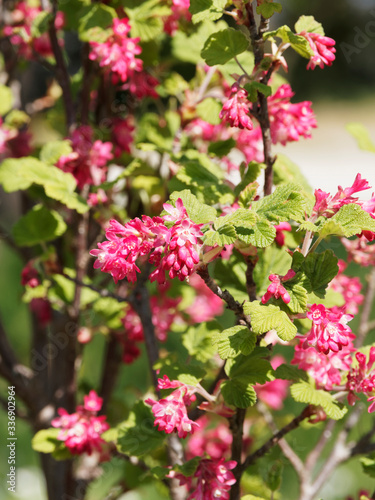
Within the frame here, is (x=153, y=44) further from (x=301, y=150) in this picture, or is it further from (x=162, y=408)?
(x=301, y=150)

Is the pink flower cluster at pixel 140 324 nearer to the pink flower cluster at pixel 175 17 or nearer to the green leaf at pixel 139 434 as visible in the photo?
the green leaf at pixel 139 434

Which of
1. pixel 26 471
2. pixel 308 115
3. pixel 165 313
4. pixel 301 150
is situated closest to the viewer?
pixel 308 115

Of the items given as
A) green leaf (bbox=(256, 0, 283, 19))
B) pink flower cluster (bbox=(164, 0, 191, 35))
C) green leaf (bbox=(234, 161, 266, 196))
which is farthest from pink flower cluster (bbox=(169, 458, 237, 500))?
pink flower cluster (bbox=(164, 0, 191, 35))

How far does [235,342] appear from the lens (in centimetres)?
112

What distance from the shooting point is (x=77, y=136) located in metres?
1.80

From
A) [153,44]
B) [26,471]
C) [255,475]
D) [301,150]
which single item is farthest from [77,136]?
[301,150]

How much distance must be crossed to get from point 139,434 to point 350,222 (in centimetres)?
76

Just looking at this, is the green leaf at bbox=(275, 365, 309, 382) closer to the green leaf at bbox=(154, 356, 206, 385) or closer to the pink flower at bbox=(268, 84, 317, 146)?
the green leaf at bbox=(154, 356, 206, 385)

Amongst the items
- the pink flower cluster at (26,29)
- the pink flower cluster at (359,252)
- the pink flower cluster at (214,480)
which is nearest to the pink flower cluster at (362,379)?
the pink flower cluster at (214,480)

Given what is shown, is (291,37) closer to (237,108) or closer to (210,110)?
(237,108)

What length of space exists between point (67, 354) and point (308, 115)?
Answer: 1.15 metres

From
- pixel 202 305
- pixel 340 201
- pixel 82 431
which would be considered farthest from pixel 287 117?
pixel 202 305

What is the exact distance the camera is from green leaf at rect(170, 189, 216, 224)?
1099 millimetres

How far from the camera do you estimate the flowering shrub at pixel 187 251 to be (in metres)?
1.12
